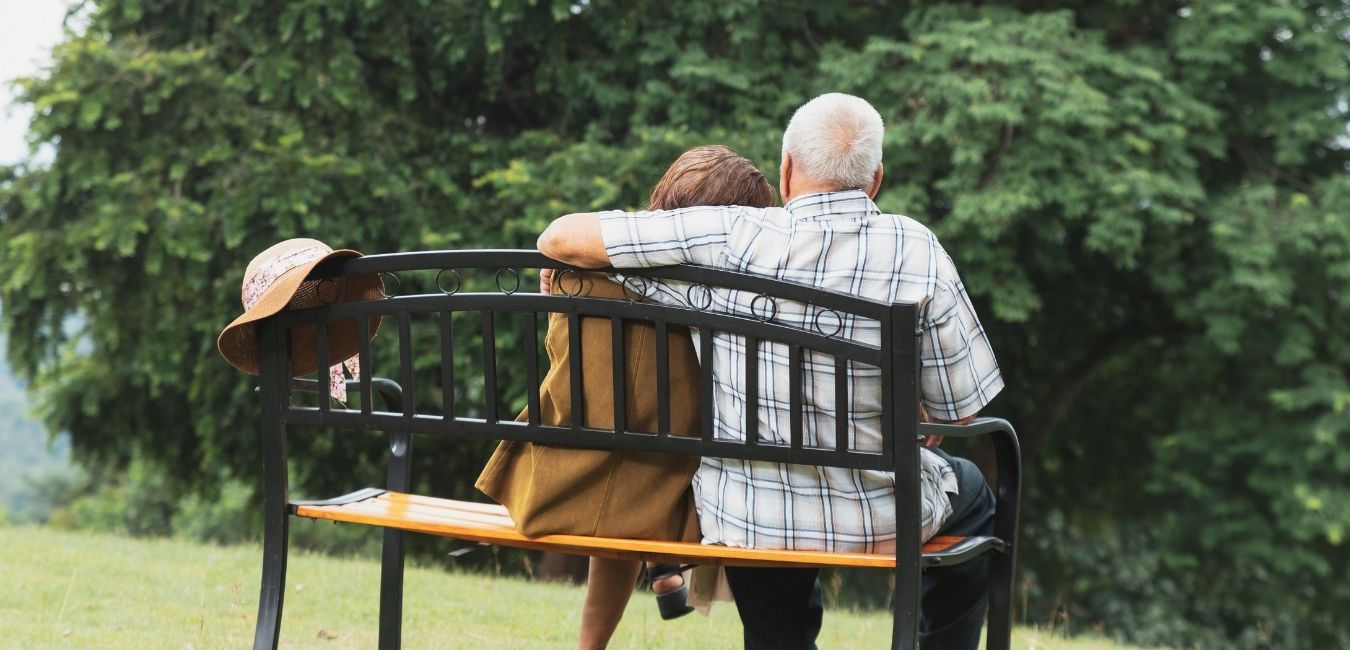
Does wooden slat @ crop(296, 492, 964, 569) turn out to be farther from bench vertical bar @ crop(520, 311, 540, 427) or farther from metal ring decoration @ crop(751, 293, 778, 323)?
metal ring decoration @ crop(751, 293, 778, 323)

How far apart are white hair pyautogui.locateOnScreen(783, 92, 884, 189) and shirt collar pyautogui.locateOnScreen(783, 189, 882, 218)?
4cm

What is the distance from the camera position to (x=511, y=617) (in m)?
4.66

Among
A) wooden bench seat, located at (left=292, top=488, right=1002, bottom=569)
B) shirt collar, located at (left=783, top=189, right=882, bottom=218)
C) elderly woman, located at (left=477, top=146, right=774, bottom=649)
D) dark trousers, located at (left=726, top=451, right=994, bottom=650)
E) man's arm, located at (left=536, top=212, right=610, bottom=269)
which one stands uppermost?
shirt collar, located at (left=783, top=189, right=882, bottom=218)

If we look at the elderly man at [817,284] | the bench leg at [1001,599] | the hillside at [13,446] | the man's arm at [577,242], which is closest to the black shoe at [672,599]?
A: the elderly man at [817,284]

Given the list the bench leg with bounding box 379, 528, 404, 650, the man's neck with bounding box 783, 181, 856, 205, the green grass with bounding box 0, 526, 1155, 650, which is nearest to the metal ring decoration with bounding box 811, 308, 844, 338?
the man's neck with bounding box 783, 181, 856, 205

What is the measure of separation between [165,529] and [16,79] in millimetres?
15607

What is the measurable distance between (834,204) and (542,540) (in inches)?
32.9

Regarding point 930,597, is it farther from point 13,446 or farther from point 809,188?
point 13,446

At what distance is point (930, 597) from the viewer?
2.96 metres

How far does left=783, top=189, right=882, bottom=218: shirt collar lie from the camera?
248cm

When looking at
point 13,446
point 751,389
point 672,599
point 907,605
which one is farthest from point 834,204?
point 13,446

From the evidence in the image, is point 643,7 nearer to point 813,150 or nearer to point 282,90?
point 282,90

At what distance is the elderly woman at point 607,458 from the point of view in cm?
248

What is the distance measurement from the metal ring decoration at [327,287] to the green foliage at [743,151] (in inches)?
222
